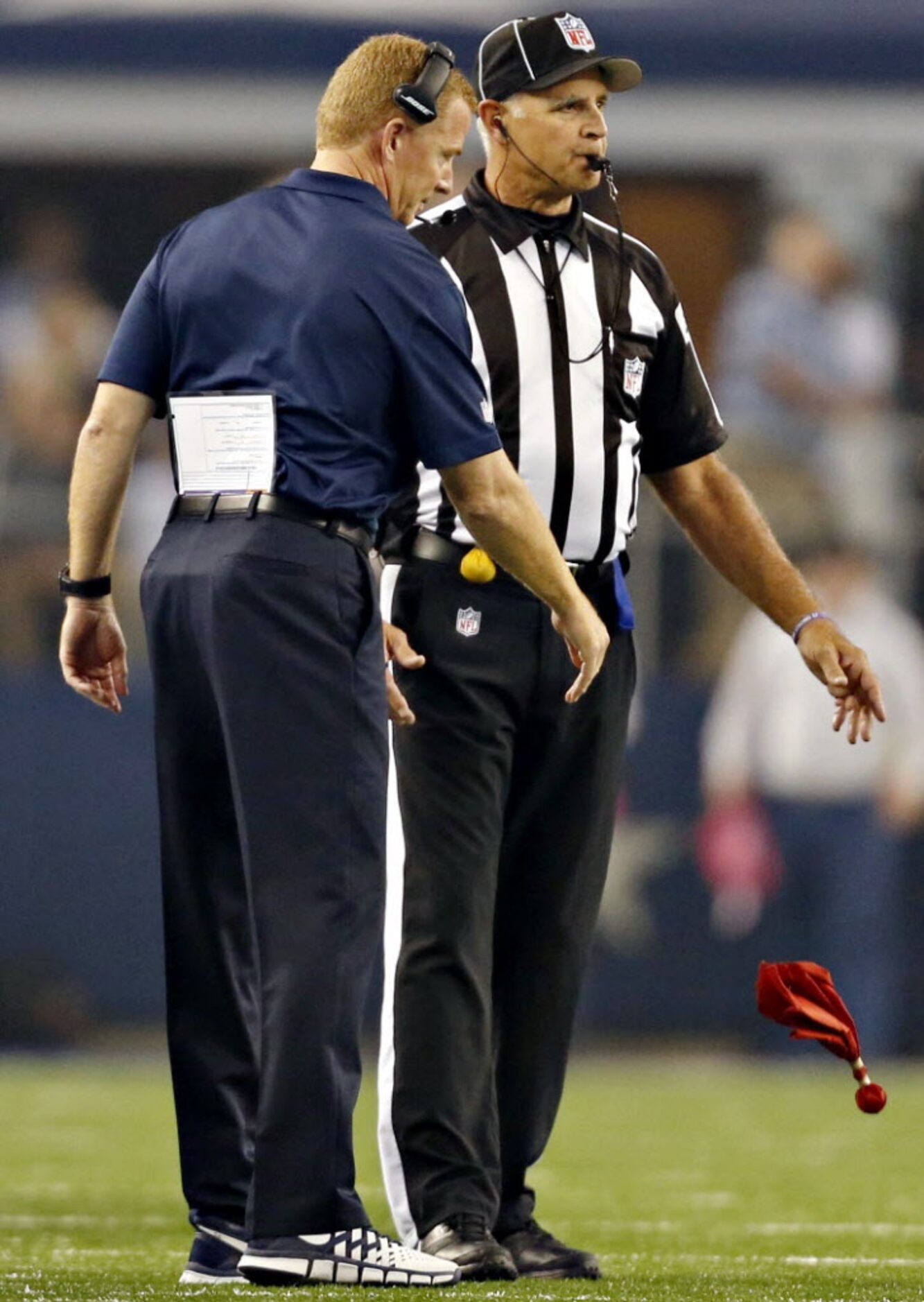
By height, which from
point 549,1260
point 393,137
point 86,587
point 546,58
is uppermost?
point 546,58

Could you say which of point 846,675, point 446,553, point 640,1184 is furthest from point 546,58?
point 640,1184

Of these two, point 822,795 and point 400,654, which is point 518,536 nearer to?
point 400,654

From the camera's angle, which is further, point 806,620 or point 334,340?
point 806,620

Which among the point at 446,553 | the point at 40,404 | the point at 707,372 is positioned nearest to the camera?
the point at 446,553

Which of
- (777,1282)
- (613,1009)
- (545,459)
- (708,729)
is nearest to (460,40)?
(708,729)

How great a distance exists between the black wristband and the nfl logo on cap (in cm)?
122

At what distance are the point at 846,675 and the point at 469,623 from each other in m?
0.68

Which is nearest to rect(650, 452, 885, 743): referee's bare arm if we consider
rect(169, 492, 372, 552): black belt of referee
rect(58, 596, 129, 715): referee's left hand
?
rect(169, 492, 372, 552): black belt of referee

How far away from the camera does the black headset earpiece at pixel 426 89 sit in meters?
4.32

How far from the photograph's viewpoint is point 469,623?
477 cm

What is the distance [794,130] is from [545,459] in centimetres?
729

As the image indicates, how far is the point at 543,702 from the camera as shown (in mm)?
4812

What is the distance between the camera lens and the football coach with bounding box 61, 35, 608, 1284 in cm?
417

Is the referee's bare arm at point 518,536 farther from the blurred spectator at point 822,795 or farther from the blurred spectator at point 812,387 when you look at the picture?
the blurred spectator at point 812,387
